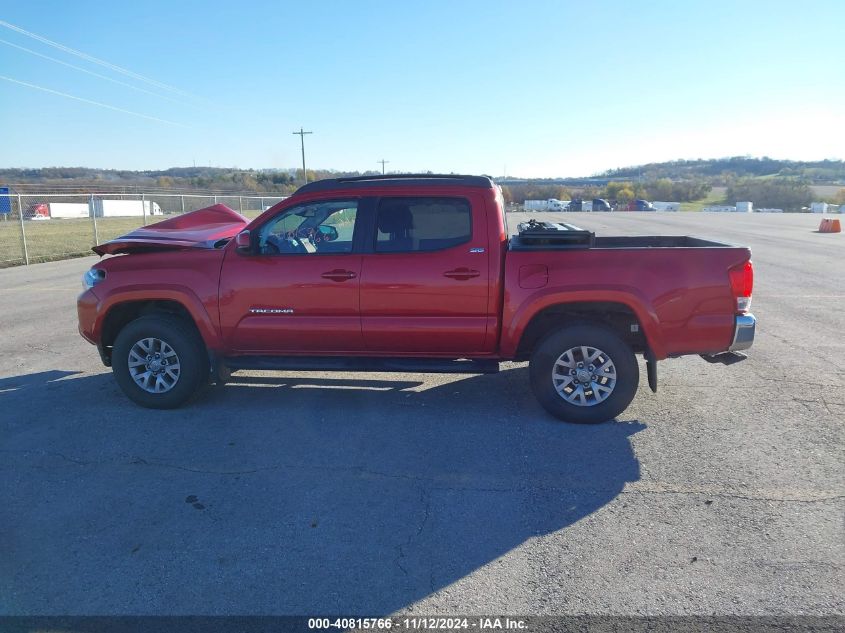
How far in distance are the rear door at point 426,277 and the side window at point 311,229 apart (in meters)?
0.27

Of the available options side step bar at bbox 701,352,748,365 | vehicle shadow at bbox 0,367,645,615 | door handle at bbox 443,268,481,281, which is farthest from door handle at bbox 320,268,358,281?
side step bar at bbox 701,352,748,365

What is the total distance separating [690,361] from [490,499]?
4.59 metres

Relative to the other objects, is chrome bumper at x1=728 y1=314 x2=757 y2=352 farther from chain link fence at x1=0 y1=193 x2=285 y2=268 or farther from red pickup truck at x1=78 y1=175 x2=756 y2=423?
chain link fence at x1=0 y1=193 x2=285 y2=268

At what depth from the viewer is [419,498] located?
4.42 m

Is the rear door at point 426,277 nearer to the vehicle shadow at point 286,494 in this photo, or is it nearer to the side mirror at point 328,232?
the side mirror at point 328,232

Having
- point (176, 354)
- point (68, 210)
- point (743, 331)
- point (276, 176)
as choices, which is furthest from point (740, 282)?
point (276, 176)

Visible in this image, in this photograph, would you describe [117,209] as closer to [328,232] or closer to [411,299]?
[328,232]

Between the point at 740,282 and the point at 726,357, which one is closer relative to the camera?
the point at 740,282

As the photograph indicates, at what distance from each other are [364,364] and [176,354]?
68.2 inches

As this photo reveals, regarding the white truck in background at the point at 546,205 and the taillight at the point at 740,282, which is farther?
the white truck in background at the point at 546,205

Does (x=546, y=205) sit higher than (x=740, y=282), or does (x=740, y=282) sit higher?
(x=740, y=282)

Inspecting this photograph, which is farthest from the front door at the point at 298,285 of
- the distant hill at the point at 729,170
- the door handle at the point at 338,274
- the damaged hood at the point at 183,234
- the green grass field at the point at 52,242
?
the distant hill at the point at 729,170

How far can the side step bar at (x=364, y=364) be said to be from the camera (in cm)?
589

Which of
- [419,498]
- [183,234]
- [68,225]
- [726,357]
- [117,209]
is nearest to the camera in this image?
[419,498]
